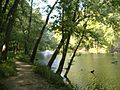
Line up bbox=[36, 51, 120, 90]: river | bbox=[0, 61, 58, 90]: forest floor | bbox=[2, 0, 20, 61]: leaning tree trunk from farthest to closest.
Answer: bbox=[36, 51, 120, 90]: river < bbox=[2, 0, 20, 61]: leaning tree trunk < bbox=[0, 61, 58, 90]: forest floor

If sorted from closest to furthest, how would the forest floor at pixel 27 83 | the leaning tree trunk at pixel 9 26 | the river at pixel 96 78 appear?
the forest floor at pixel 27 83
the leaning tree trunk at pixel 9 26
the river at pixel 96 78

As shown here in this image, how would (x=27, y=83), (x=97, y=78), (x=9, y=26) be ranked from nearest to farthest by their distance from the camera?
1. (x=27, y=83)
2. (x=9, y=26)
3. (x=97, y=78)

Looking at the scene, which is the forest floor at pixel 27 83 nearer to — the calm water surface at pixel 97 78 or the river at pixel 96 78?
the river at pixel 96 78

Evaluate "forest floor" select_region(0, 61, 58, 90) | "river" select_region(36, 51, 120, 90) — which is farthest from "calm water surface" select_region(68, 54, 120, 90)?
"forest floor" select_region(0, 61, 58, 90)

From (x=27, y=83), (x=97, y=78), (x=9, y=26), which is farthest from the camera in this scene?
(x=97, y=78)

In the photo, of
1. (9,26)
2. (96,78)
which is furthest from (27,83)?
(96,78)

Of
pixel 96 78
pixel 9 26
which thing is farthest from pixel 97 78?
pixel 9 26

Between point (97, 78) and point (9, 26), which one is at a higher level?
point (9, 26)

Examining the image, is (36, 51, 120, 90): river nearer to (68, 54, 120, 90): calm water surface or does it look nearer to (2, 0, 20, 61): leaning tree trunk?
(68, 54, 120, 90): calm water surface

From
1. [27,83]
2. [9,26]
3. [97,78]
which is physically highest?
[9,26]

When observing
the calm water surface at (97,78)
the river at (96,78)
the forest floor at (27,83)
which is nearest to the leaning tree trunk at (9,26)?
the forest floor at (27,83)

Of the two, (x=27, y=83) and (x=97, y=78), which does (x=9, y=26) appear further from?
(x=97, y=78)

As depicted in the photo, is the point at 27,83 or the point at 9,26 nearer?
the point at 27,83

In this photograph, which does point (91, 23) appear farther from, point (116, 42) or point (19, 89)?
point (116, 42)
